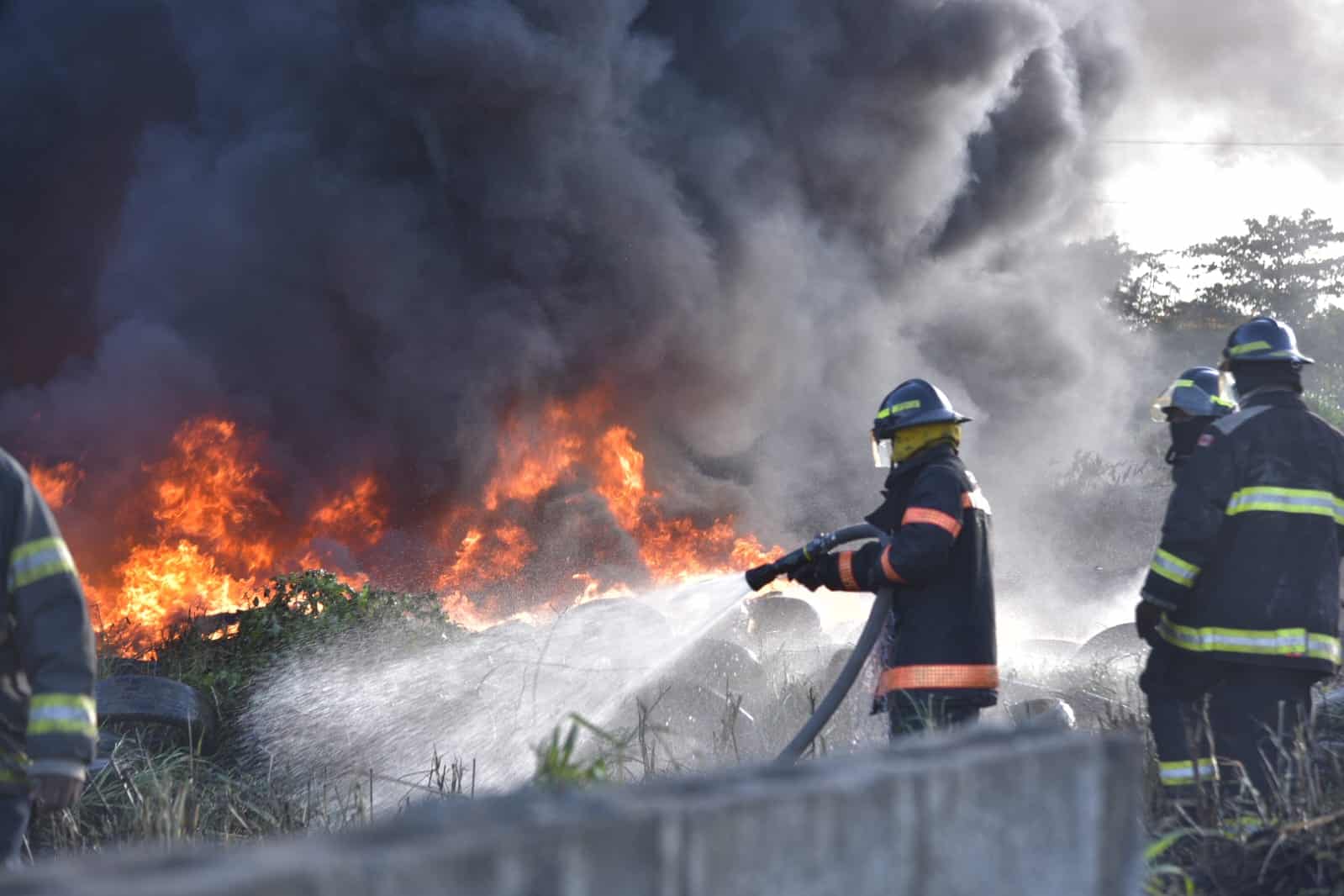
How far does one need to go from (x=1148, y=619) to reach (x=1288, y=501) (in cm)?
68

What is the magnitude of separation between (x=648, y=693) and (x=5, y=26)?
13.8 m

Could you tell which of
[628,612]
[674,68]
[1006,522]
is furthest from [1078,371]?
[628,612]

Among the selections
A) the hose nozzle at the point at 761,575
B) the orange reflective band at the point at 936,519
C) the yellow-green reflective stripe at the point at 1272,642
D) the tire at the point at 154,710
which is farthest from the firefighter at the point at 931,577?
the tire at the point at 154,710

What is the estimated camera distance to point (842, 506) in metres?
17.3

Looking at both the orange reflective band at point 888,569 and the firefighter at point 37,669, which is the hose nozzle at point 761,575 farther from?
the firefighter at point 37,669

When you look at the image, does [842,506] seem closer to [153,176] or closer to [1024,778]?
[153,176]

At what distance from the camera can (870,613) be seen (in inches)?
177

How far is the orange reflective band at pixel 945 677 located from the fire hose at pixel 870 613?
18 centimetres

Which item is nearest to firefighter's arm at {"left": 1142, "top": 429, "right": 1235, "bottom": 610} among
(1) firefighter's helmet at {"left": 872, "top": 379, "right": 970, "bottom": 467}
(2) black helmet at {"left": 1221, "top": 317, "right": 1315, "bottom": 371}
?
(2) black helmet at {"left": 1221, "top": 317, "right": 1315, "bottom": 371}

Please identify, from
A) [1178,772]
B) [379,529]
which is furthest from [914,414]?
[379,529]

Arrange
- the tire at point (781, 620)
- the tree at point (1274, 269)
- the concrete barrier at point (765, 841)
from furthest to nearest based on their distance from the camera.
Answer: the tree at point (1274, 269), the tire at point (781, 620), the concrete barrier at point (765, 841)

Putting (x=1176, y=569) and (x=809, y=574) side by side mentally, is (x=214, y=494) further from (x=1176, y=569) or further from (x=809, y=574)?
(x=1176, y=569)

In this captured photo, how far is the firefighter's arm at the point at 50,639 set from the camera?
8.87 feet

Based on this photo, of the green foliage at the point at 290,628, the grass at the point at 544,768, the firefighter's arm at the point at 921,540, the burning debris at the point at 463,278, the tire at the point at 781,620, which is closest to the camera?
the grass at the point at 544,768
